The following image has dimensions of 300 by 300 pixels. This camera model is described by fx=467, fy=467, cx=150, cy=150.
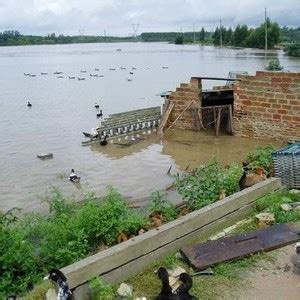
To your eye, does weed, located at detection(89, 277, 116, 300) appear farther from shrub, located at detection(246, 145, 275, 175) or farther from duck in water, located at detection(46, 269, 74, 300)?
shrub, located at detection(246, 145, 275, 175)

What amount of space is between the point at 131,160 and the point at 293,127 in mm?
4895

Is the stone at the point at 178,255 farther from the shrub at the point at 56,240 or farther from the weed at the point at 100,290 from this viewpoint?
the weed at the point at 100,290

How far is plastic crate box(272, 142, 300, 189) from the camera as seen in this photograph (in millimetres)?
7684

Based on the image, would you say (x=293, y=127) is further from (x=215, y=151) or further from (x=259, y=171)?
(x=259, y=171)

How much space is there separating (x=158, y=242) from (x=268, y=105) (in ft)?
31.9

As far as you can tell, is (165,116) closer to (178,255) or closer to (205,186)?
(205,186)

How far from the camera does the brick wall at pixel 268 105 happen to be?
13594mm

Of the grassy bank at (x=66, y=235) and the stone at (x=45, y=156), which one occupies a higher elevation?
the grassy bank at (x=66, y=235)

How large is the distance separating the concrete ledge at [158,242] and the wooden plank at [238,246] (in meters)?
0.27

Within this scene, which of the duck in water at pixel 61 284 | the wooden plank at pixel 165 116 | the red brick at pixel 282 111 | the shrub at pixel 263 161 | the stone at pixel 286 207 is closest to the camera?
the duck in water at pixel 61 284

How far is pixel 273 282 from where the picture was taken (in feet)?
16.4

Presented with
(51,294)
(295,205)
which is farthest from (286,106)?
(51,294)

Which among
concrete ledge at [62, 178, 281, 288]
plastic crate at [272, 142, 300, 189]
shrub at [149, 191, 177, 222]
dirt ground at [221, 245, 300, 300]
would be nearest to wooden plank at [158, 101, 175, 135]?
plastic crate at [272, 142, 300, 189]

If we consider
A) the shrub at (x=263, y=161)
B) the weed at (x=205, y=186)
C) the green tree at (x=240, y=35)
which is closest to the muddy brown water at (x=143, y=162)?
the shrub at (x=263, y=161)
